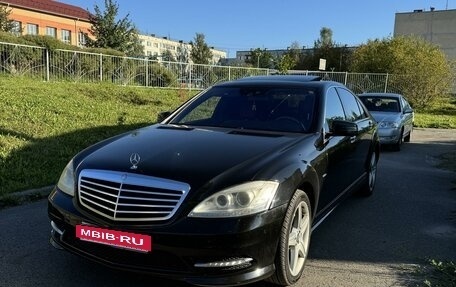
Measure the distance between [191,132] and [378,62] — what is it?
30.9m

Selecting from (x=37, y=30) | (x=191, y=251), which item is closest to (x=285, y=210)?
(x=191, y=251)

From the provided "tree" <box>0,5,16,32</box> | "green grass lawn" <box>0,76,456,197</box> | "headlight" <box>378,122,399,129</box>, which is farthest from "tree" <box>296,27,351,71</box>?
"headlight" <box>378,122,399,129</box>

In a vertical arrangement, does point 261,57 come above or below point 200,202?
above

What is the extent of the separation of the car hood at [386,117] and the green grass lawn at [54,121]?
5.89 metres

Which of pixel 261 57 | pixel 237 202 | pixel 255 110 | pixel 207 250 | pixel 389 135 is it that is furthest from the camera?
pixel 261 57

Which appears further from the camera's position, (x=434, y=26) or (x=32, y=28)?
(x=434, y=26)

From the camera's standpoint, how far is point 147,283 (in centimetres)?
369

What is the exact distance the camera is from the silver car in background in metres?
11.8

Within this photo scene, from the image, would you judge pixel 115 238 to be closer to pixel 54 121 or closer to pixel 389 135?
pixel 54 121

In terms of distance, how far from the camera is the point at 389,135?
1173cm

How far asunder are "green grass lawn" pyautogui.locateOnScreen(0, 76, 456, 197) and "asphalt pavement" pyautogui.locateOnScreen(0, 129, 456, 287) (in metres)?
1.36

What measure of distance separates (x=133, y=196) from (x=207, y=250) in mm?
628

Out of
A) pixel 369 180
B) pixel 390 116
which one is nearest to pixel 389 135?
pixel 390 116

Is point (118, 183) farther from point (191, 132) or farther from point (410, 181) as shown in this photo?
point (410, 181)
